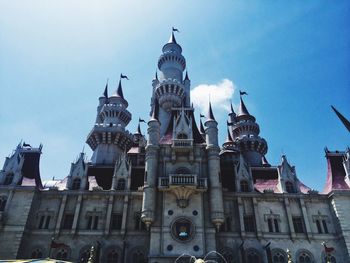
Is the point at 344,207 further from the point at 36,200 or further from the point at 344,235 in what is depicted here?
the point at 36,200

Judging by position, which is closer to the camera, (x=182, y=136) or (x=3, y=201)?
(x=3, y=201)

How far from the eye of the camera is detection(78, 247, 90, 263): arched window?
3462 cm

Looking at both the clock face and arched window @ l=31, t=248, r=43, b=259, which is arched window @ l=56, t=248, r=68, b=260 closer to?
arched window @ l=31, t=248, r=43, b=259

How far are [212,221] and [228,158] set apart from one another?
1745 cm

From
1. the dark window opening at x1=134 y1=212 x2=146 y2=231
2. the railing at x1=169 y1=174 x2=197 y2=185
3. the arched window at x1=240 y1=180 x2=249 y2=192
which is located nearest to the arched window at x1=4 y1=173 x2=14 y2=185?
the dark window opening at x1=134 y1=212 x2=146 y2=231

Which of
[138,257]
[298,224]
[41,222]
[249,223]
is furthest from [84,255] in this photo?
[298,224]

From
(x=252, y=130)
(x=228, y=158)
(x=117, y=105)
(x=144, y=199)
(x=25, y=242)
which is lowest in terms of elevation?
(x=25, y=242)

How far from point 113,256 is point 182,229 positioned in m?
9.18

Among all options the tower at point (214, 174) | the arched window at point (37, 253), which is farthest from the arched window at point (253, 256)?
the arched window at point (37, 253)

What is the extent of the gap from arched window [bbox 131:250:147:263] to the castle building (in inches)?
4.4

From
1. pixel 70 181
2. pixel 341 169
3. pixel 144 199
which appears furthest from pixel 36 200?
pixel 341 169

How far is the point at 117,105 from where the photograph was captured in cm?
5728

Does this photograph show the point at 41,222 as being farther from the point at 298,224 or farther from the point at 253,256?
the point at 298,224

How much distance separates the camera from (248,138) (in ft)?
181
